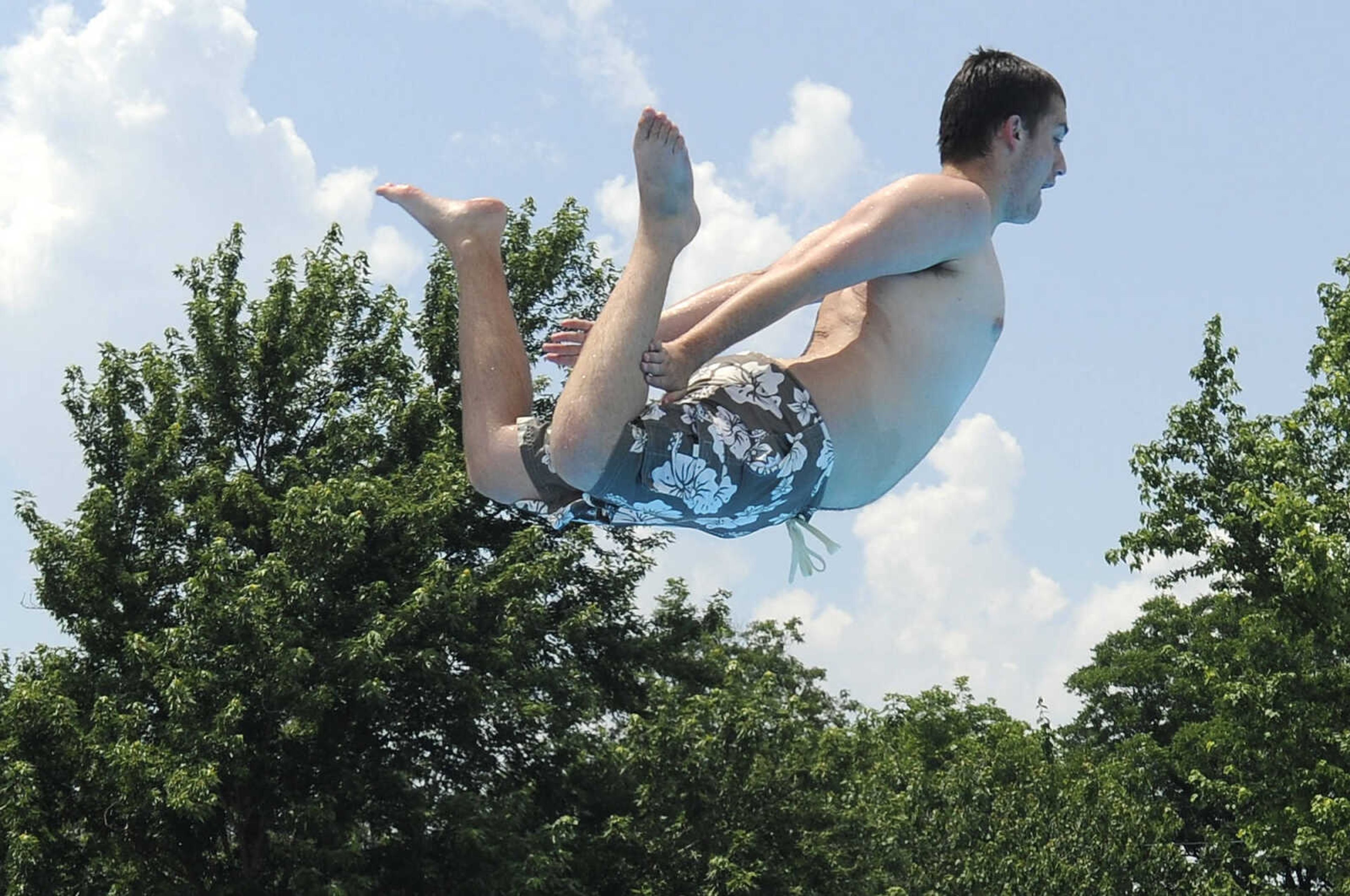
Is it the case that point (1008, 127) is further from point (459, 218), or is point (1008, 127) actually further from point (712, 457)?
point (459, 218)

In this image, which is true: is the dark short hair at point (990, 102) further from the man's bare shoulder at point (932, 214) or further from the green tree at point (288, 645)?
the green tree at point (288, 645)

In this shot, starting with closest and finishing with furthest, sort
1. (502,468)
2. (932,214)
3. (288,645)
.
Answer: (932,214)
(502,468)
(288,645)

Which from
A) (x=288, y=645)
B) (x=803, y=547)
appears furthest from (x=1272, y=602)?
(x=803, y=547)

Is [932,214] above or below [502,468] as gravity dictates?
above

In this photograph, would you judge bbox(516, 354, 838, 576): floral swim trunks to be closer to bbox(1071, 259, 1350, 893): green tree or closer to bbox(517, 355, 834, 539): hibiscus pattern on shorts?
bbox(517, 355, 834, 539): hibiscus pattern on shorts

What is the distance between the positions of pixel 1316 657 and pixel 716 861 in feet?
24.2

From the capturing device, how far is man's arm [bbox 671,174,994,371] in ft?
11.7

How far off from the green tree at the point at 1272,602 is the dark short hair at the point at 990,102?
13.7 meters

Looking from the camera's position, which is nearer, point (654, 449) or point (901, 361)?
point (654, 449)

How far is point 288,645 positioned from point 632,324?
13.1m

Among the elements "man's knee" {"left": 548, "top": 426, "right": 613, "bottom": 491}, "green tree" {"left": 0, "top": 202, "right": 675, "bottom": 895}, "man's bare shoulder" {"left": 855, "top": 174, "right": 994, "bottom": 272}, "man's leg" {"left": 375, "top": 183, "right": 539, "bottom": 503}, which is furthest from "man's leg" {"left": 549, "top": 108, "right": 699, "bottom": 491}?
"green tree" {"left": 0, "top": 202, "right": 675, "bottom": 895}

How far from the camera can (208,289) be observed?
19.6m

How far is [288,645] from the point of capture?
15844 millimetres

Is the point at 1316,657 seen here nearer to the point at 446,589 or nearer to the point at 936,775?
the point at 936,775
